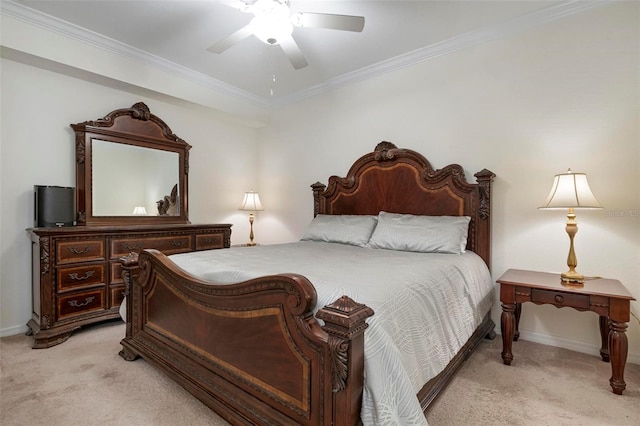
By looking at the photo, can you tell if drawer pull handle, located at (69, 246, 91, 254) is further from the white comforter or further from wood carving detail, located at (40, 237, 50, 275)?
the white comforter

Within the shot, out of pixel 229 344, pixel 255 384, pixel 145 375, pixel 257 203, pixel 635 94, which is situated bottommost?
pixel 145 375

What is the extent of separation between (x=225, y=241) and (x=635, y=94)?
3.89m

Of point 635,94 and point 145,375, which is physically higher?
point 635,94

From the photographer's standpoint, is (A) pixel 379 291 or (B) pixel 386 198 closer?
(A) pixel 379 291

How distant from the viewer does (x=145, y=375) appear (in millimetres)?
1978

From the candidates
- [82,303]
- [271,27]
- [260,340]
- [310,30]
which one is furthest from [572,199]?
[82,303]

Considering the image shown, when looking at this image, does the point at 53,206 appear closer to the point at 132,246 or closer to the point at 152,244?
the point at 132,246

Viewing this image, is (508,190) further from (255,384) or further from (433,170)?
(255,384)

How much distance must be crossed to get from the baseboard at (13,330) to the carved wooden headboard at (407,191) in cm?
296

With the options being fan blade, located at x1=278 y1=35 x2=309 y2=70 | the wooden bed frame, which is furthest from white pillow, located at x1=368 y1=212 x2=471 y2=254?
fan blade, located at x1=278 y1=35 x2=309 y2=70

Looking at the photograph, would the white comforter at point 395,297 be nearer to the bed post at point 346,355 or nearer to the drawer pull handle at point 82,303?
the bed post at point 346,355

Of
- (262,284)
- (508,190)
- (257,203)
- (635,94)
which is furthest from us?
(257,203)

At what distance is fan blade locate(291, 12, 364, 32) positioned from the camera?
6.42 feet

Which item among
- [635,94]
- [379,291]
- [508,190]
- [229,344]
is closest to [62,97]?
[229,344]
